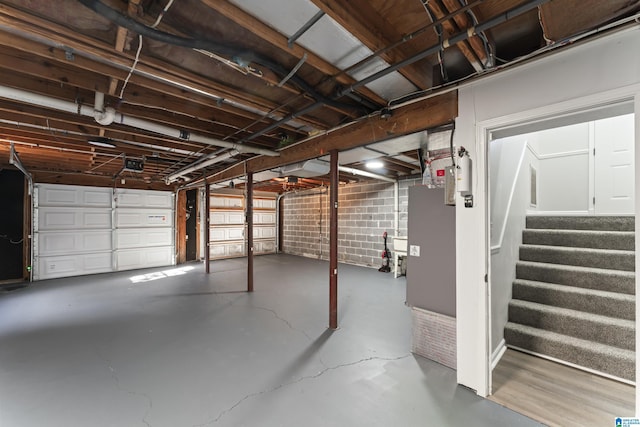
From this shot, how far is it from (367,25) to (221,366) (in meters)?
2.98

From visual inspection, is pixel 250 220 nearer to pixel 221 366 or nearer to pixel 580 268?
pixel 221 366

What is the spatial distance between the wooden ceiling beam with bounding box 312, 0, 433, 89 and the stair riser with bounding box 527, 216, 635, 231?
309 cm

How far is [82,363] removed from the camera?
8.16ft

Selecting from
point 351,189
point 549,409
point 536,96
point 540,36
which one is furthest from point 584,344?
point 351,189

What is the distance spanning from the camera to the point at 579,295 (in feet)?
8.36

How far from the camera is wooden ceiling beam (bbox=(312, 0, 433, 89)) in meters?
1.38

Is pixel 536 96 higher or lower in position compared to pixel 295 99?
lower

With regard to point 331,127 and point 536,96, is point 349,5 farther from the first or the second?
point 331,127

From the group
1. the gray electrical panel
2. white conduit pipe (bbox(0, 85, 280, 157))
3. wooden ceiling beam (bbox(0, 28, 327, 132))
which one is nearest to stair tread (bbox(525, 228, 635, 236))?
the gray electrical panel

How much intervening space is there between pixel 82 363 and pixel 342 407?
2.55 m

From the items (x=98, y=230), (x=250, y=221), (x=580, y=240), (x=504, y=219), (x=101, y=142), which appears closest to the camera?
(x=504, y=219)

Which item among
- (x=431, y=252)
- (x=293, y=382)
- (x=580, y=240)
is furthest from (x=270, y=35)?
(x=580, y=240)

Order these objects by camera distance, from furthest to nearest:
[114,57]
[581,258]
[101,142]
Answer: [101,142] → [581,258] → [114,57]

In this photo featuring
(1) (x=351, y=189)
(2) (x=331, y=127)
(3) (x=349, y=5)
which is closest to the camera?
(3) (x=349, y=5)
